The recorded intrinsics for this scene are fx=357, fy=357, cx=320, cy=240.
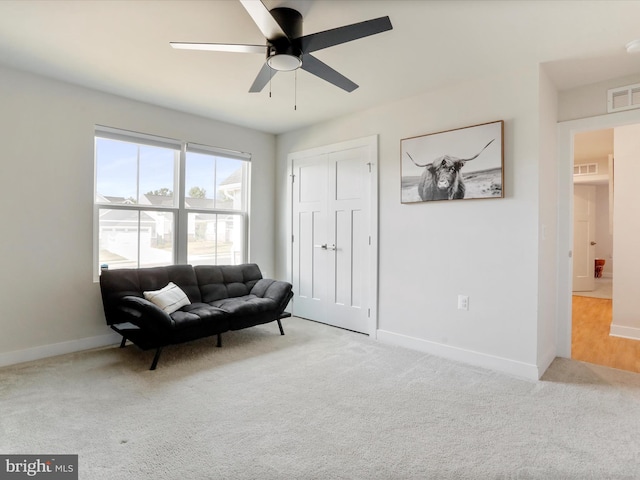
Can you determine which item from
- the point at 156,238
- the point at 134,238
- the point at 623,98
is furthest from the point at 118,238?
the point at 623,98

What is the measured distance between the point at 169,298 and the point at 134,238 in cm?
93

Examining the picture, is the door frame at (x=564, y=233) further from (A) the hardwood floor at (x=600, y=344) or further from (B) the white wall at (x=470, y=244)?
(A) the hardwood floor at (x=600, y=344)

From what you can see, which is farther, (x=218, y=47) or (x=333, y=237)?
(x=333, y=237)

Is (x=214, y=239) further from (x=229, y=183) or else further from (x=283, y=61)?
(x=283, y=61)

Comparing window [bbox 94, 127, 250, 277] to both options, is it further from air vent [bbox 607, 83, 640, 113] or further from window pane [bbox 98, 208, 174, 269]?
air vent [bbox 607, 83, 640, 113]

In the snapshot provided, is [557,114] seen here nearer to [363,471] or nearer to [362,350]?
[362,350]

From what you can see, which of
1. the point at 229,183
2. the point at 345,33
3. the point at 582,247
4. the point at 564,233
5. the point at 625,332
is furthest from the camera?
the point at 582,247

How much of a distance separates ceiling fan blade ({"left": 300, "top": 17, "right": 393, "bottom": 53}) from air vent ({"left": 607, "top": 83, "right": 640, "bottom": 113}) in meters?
2.48

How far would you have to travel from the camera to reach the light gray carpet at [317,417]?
1.81m

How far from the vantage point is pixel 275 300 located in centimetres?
393

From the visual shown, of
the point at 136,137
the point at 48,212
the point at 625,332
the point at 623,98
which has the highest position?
the point at 623,98

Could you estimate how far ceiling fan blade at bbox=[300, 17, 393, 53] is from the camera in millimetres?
1874

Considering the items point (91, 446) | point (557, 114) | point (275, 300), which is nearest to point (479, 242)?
point (557, 114)

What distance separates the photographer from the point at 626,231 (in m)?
4.17
